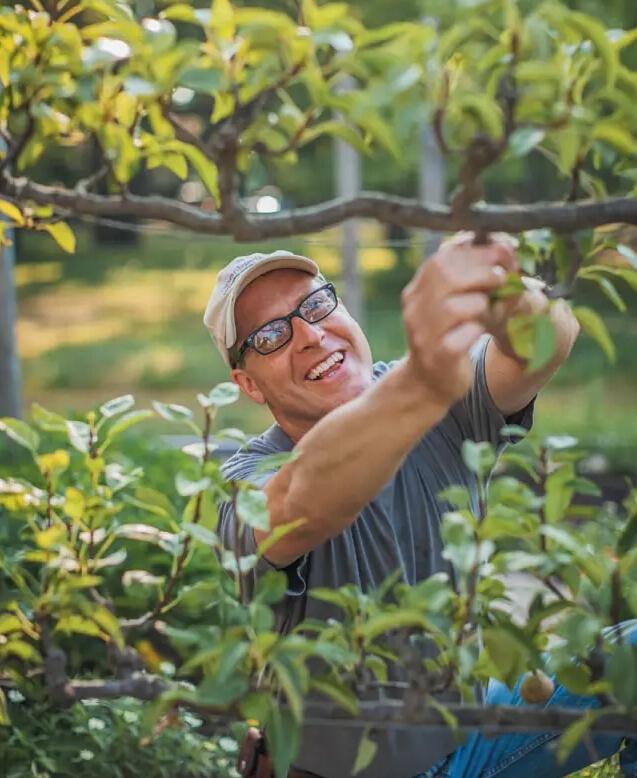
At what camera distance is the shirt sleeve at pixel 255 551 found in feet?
7.04

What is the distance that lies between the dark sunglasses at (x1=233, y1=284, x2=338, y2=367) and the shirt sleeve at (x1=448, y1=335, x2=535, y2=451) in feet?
0.90

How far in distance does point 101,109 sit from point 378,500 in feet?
3.01

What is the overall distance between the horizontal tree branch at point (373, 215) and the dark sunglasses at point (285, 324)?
719 millimetres

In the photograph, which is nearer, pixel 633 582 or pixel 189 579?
pixel 633 582

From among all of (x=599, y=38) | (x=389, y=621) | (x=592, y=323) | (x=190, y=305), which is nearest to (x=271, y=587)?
(x=389, y=621)

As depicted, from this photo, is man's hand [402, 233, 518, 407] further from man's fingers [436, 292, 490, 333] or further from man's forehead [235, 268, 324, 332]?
man's forehead [235, 268, 324, 332]

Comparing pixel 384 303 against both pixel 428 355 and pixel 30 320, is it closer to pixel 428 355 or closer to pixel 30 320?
pixel 30 320

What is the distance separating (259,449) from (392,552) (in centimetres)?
32

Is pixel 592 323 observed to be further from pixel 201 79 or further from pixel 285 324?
Result: pixel 285 324

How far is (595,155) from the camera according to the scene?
1724 millimetres

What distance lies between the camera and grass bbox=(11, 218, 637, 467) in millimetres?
10297

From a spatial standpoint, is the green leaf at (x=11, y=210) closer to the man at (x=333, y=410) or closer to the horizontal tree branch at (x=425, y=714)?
the man at (x=333, y=410)

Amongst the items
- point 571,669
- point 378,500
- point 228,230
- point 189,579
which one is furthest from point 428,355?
point 189,579

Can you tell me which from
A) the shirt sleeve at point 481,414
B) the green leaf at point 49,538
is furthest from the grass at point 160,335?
the green leaf at point 49,538
